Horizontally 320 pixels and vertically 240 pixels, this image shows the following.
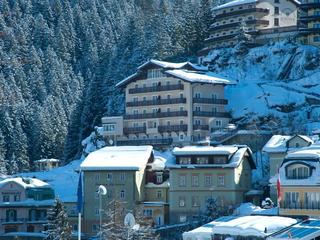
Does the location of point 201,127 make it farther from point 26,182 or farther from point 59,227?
point 59,227

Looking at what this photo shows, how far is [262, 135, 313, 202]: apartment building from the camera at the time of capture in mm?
82175

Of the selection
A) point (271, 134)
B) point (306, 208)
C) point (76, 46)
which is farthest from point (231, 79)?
point (76, 46)

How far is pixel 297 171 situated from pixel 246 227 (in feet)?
34.2

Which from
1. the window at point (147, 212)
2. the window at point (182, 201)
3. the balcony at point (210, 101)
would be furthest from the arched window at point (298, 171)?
the balcony at point (210, 101)

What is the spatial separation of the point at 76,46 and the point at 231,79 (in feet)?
264

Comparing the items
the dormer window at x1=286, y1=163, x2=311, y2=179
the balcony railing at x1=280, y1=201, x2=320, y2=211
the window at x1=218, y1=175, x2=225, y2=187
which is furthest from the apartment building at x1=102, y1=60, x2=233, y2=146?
the balcony railing at x1=280, y1=201, x2=320, y2=211

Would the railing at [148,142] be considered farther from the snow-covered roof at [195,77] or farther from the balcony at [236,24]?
the balcony at [236,24]

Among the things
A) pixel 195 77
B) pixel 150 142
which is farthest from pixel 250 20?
pixel 150 142

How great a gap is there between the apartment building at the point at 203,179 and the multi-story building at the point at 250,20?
32.0 metres

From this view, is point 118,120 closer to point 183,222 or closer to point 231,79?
point 231,79

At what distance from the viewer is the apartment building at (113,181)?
285 feet

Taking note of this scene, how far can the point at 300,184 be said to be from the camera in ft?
242

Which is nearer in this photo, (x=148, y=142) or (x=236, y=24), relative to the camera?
(x=148, y=142)

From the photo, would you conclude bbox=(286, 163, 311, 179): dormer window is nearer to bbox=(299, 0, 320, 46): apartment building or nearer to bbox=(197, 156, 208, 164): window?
bbox=(197, 156, 208, 164): window
